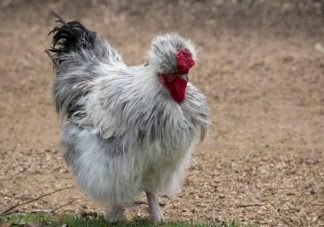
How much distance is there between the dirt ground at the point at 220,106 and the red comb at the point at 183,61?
1775 millimetres

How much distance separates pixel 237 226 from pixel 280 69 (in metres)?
5.16

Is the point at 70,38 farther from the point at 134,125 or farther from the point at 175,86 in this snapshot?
the point at 175,86

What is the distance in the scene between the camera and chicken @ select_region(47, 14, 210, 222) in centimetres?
530

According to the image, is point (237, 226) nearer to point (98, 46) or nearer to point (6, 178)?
point (98, 46)

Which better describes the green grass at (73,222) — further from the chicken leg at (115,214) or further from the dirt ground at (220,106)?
the dirt ground at (220,106)

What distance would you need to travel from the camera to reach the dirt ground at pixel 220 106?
6.85 metres

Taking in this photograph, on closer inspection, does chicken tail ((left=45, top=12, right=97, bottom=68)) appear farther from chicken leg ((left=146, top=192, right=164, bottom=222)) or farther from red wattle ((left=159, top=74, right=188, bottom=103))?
chicken leg ((left=146, top=192, right=164, bottom=222))

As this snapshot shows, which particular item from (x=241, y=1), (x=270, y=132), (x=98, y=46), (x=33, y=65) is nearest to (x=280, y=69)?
(x=270, y=132)

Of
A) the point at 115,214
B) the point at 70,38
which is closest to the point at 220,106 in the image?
the point at 70,38

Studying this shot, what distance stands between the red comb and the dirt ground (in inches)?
69.9

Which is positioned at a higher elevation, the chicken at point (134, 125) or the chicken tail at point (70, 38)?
the chicken tail at point (70, 38)

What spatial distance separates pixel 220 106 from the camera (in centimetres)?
978

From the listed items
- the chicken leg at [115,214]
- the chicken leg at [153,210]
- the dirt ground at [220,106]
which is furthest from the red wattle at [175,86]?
the dirt ground at [220,106]

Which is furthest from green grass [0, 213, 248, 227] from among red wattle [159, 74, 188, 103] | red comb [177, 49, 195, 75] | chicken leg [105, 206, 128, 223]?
red comb [177, 49, 195, 75]
